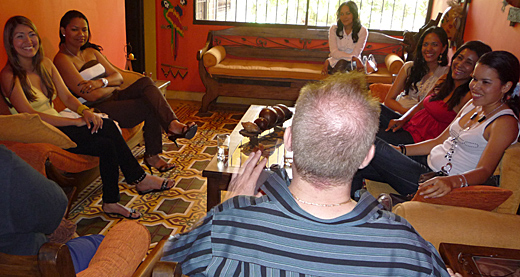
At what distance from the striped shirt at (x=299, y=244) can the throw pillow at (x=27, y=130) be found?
1851 millimetres

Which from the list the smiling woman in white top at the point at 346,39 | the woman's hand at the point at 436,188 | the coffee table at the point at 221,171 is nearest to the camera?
the woman's hand at the point at 436,188

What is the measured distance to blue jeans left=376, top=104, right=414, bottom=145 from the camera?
3.11 metres

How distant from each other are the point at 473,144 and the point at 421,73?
1.34 metres

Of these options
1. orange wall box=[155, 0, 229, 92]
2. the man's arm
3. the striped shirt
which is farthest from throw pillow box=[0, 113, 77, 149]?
orange wall box=[155, 0, 229, 92]

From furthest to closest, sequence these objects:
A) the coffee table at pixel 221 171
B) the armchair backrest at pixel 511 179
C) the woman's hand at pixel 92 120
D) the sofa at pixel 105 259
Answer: the woman's hand at pixel 92 120 → the coffee table at pixel 221 171 → the armchair backrest at pixel 511 179 → the sofa at pixel 105 259

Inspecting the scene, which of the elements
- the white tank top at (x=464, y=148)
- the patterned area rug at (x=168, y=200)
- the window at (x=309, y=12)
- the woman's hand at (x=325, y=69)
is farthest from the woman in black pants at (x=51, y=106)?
the window at (x=309, y=12)

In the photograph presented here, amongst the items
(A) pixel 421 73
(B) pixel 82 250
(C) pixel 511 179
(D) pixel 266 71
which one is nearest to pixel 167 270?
(B) pixel 82 250

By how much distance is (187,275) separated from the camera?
936 mm

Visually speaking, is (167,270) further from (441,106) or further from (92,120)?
(441,106)

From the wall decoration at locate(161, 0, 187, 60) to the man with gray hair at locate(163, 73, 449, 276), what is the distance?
16.7 feet

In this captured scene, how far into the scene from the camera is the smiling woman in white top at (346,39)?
183 inches

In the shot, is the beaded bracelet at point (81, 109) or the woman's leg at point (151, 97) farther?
the woman's leg at point (151, 97)

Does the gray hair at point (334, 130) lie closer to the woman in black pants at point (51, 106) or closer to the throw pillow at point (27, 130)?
the throw pillow at point (27, 130)

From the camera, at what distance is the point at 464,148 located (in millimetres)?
2293
